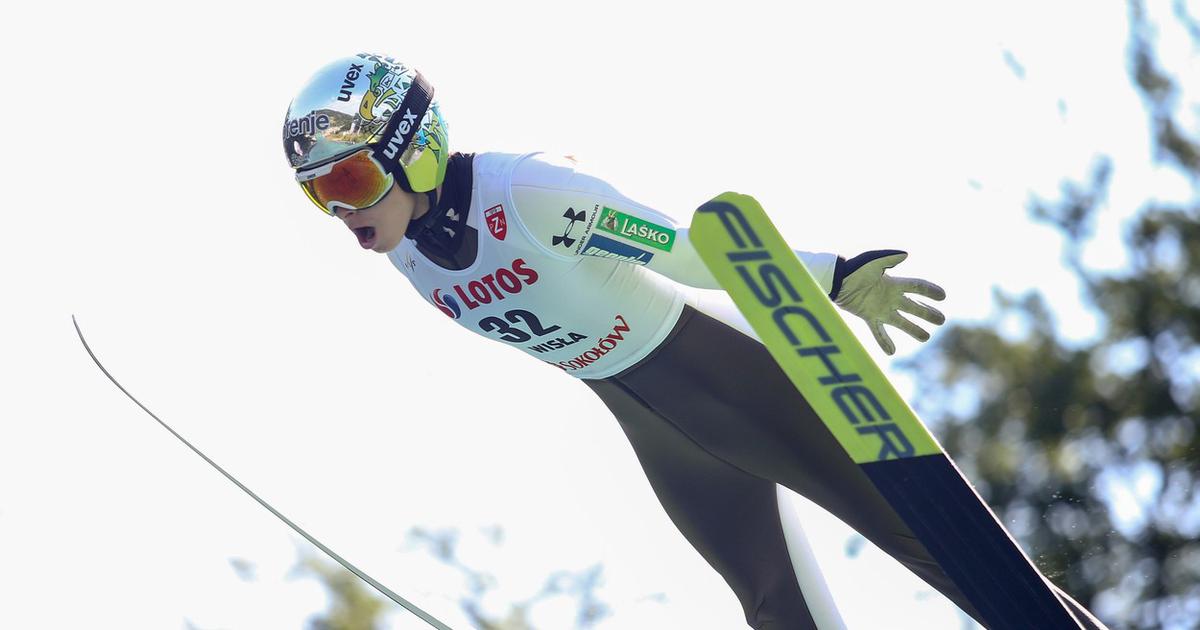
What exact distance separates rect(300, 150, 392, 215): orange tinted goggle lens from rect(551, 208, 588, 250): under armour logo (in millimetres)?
489

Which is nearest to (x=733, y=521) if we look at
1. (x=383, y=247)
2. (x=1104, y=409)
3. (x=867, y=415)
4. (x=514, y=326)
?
(x=867, y=415)

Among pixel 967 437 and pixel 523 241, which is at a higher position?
pixel 967 437

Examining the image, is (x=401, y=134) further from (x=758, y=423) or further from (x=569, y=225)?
(x=758, y=423)

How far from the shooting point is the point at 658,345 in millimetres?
3801

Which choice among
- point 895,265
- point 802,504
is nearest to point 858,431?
point 895,265

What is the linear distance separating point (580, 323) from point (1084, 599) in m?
9.73

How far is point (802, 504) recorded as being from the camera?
446cm

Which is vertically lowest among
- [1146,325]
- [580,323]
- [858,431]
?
[858,431]

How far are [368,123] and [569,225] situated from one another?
611 mm

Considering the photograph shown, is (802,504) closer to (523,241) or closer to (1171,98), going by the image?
(523,241)

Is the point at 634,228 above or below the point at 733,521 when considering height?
above

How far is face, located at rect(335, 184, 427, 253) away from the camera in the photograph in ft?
11.8

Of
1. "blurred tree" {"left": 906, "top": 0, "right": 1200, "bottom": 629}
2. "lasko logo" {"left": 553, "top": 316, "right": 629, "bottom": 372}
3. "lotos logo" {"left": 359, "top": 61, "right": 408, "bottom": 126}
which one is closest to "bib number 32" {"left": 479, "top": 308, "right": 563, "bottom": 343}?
Answer: "lasko logo" {"left": 553, "top": 316, "right": 629, "bottom": 372}

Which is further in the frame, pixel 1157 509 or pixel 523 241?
pixel 1157 509
